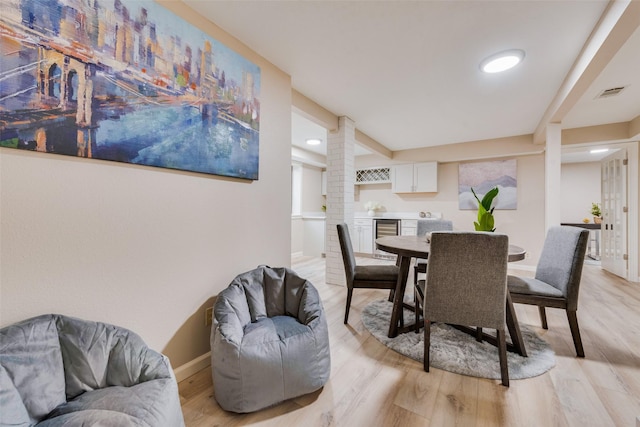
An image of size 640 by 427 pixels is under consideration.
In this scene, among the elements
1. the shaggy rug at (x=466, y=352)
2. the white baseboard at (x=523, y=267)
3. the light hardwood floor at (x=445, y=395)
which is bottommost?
the light hardwood floor at (x=445, y=395)

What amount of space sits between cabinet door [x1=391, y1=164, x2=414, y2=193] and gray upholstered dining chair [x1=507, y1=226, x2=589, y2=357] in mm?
3480

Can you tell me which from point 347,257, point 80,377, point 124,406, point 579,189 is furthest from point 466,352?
point 579,189

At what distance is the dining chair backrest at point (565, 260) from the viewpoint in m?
1.79

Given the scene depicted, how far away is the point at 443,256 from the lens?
1638 mm

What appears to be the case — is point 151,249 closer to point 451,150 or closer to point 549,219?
point 549,219

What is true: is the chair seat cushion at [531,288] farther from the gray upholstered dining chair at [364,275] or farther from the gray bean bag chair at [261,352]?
the gray bean bag chair at [261,352]

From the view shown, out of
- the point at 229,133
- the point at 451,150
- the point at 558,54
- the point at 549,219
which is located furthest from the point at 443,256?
the point at 451,150

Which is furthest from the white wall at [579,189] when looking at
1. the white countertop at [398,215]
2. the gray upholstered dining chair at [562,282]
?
the gray upholstered dining chair at [562,282]

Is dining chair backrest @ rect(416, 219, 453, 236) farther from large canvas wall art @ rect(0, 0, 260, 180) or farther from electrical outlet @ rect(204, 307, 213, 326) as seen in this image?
electrical outlet @ rect(204, 307, 213, 326)

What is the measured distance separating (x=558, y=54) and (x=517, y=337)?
2212mm

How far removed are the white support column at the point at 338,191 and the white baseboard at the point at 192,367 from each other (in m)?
2.09

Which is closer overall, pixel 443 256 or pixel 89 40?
pixel 89 40

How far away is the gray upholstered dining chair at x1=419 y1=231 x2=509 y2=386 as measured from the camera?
5.08 feet

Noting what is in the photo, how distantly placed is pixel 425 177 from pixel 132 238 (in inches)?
202
